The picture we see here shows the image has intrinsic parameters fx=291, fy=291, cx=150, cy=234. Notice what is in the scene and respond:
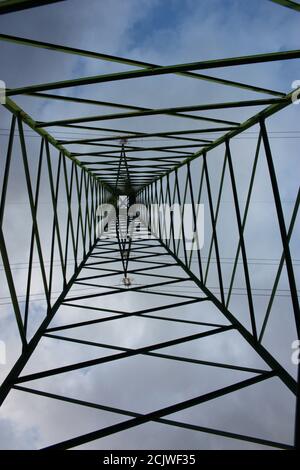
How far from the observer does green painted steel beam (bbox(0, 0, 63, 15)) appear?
2883mm

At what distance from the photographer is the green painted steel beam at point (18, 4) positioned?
2883 millimetres

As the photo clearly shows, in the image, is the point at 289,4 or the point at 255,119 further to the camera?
the point at 255,119

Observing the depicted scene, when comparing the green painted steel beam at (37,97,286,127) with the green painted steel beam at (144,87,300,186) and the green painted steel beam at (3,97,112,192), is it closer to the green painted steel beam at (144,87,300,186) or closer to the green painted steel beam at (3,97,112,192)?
the green painted steel beam at (144,87,300,186)

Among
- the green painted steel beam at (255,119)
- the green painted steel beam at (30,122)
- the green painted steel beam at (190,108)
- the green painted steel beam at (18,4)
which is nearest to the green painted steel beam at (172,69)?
the green painted steel beam at (30,122)

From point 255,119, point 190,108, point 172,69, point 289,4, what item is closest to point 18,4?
point 172,69

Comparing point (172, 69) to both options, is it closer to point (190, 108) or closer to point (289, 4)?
point (190, 108)

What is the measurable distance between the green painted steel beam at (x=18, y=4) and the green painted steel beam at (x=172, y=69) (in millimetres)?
1411

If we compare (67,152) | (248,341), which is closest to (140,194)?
(67,152)

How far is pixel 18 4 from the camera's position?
2.91 m

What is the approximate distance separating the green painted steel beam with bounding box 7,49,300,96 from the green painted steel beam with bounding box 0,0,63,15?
4.63 ft

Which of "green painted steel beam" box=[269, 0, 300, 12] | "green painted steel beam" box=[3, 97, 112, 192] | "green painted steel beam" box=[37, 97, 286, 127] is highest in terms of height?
"green painted steel beam" box=[269, 0, 300, 12]

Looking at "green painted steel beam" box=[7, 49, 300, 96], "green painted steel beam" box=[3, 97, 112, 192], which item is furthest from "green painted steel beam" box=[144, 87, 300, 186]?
"green painted steel beam" box=[3, 97, 112, 192]

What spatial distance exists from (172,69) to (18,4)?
2143 millimetres

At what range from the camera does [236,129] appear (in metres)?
7.06
